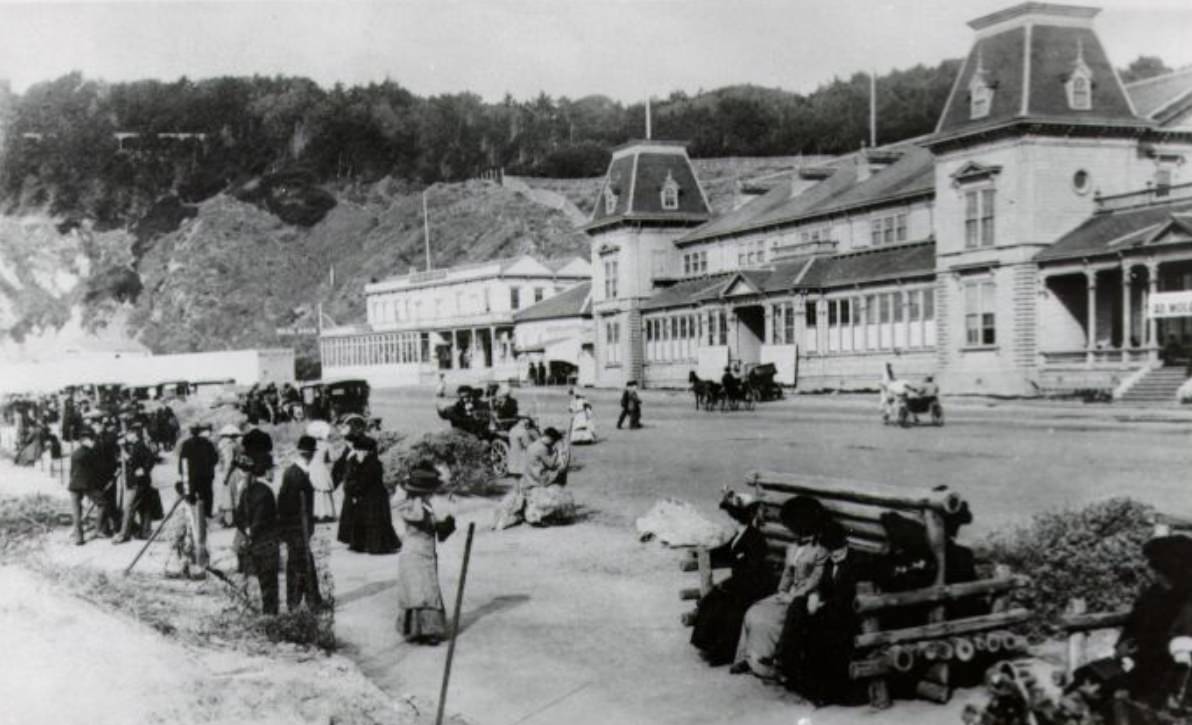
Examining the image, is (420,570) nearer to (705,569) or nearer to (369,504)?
(705,569)

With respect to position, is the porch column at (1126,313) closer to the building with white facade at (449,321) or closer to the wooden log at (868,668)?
the wooden log at (868,668)

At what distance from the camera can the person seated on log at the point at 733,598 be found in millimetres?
8531

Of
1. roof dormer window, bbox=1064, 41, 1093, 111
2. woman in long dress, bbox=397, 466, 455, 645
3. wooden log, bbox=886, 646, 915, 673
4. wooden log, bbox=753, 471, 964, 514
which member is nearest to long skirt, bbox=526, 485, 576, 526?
woman in long dress, bbox=397, 466, 455, 645

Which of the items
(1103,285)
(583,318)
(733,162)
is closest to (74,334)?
(583,318)

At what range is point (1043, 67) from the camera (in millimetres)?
35750

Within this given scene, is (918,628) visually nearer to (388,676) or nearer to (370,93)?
(388,676)

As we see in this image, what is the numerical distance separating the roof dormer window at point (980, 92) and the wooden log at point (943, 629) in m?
32.3

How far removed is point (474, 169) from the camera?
130000mm

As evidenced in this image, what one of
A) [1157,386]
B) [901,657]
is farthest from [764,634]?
[1157,386]

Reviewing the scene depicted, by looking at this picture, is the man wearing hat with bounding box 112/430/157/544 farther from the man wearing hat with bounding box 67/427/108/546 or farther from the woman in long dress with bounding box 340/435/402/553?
the woman in long dress with bounding box 340/435/402/553

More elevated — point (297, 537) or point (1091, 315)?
point (1091, 315)

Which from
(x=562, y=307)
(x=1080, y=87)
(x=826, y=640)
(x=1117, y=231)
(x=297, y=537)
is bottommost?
(x=826, y=640)

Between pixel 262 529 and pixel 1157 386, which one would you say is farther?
pixel 1157 386

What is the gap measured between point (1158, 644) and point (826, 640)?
206cm
